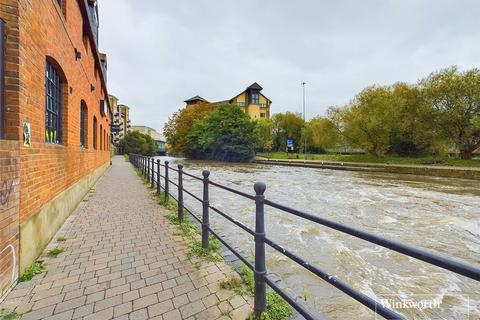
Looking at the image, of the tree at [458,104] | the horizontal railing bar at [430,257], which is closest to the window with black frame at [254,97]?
the tree at [458,104]

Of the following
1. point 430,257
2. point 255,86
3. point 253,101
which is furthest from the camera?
point 253,101

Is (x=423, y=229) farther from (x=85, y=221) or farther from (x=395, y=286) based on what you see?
(x=85, y=221)

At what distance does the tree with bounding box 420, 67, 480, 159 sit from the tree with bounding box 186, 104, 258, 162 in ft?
73.1

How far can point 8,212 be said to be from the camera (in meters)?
2.47

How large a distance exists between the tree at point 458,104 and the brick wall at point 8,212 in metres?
28.3

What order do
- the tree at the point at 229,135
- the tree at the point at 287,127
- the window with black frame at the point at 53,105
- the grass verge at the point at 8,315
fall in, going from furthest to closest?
1. the tree at the point at 287,127
2. the tree at the point at 229,135
3. the window with black frame at the point at 53,105
4. the grass verge at the point at 8,315

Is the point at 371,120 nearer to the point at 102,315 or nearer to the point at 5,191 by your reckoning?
the point at 102,315

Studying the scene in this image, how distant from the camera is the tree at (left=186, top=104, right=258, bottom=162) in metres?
38.1

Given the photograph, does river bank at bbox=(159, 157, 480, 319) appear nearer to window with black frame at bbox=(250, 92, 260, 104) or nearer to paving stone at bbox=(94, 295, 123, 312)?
paving stone at bbox=(94, 295, 123, 312)

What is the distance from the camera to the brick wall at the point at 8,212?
2350 mm

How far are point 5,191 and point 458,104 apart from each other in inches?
1165

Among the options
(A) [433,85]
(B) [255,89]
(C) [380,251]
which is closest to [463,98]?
(A) [433,85]

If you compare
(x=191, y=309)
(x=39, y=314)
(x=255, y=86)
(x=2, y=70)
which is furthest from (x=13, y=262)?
(x=255, y=86)

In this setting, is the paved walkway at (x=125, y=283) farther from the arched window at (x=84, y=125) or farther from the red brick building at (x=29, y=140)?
the arched window at (x=84, y=125)
